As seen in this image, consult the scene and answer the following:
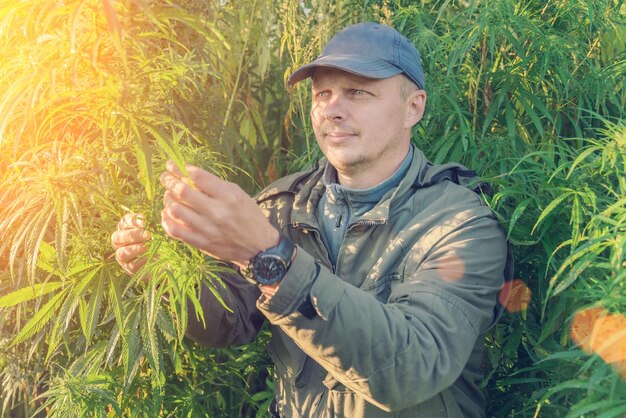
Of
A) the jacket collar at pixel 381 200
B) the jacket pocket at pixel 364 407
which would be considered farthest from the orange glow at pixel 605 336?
the jacket collar at pixel 381 200

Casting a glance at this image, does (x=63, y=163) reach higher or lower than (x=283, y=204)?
higher

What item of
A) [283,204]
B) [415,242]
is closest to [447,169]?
[415,242]

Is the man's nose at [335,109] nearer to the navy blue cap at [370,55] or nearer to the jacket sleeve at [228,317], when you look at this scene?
the navy blue cap at [370,55]

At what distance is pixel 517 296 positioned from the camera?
2.04 meters

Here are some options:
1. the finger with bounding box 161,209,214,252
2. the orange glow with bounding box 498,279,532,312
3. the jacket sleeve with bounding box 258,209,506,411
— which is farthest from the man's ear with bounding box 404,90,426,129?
the finger with bounding box 161,209,214,252

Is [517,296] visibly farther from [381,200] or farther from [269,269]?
[269,269]

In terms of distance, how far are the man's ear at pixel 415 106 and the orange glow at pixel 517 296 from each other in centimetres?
49

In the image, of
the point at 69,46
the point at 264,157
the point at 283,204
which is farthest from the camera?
the point at 264,157

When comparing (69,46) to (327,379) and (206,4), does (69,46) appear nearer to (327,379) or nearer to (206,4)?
(206,4)

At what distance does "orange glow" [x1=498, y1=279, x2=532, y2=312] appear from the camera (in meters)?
2.00

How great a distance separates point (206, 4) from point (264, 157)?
85 centimetres

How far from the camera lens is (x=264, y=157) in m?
2.67

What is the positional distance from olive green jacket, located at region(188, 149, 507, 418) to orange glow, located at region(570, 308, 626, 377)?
0.76ft

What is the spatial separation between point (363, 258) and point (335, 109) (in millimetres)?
379
